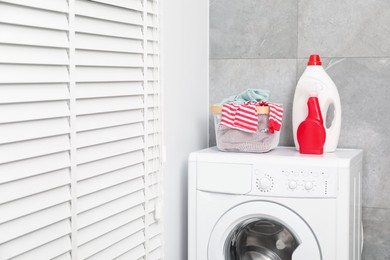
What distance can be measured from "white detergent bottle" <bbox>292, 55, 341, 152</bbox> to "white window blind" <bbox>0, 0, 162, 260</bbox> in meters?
0.63

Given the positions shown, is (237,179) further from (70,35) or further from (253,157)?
(70,35)

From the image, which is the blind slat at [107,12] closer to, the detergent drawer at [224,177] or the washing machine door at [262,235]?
the detergent drawer at [224,177]

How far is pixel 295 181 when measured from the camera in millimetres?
2061

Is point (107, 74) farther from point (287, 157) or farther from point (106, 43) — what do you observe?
point (287, 157)

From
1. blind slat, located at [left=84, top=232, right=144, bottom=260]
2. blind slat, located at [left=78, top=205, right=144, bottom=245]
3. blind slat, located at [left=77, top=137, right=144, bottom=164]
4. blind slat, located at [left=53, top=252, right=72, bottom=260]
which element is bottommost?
blind slat, located at [left=84, top=232, right=144, bottom=260]

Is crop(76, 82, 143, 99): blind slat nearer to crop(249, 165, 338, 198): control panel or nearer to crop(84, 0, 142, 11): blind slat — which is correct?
crop(84, 0, 142, 11): blind slat

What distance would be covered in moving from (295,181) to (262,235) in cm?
33

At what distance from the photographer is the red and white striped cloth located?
2.18 metres

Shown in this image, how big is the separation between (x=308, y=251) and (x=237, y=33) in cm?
111

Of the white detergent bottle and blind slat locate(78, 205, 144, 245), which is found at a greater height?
the white detergent bottle

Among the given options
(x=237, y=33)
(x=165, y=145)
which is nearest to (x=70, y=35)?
(x=165, y=145)

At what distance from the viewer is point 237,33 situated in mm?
2627

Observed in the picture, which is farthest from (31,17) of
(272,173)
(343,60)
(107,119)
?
(343,60)

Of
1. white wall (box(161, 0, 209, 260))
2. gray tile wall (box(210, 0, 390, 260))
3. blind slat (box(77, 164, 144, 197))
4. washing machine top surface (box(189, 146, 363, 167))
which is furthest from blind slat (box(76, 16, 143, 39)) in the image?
gray tile wall (box(210, 0, 390, 260))
